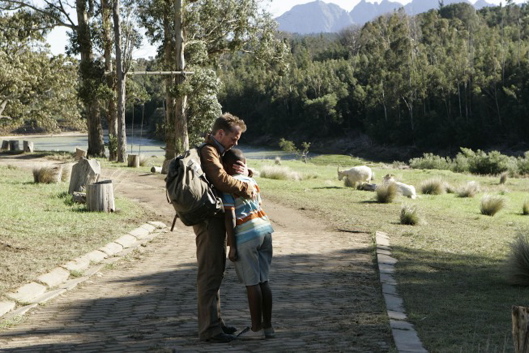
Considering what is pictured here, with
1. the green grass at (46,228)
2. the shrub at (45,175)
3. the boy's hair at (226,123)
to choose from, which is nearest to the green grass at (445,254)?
the boy's hair at (226,123)

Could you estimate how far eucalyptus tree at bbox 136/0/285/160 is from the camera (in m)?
27.2

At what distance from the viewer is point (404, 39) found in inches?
3482

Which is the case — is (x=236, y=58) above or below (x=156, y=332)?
above

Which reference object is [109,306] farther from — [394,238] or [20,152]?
[20,152]

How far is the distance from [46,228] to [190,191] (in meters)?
7.15

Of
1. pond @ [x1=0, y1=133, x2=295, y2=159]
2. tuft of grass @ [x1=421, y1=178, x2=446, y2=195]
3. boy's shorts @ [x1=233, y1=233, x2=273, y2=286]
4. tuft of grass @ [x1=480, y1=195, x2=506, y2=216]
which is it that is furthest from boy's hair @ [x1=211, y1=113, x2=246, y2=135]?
pond @ [x1=0, y1=133, x2=295, y2=159]

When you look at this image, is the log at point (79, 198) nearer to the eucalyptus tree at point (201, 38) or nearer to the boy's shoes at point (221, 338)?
the boy's shoes at point (221, 338)

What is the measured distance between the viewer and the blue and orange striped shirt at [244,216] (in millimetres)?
5559

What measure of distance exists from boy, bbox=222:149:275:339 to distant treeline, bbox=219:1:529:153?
59.4 meters

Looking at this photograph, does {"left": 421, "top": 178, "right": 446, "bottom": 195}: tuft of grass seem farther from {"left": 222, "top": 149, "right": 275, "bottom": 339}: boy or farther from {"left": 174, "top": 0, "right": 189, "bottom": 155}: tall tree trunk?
{"left": 222, "top": 149, "right": 275, "bottom": 339}: boy

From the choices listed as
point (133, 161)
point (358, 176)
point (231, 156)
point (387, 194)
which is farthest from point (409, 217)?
point (133, 161)

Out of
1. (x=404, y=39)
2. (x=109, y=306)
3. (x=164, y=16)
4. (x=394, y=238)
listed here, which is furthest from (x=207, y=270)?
(x=404, y=39)

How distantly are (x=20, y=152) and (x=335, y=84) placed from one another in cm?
6756

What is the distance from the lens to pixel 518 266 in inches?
344
